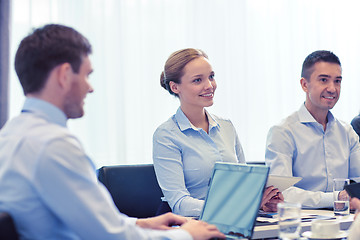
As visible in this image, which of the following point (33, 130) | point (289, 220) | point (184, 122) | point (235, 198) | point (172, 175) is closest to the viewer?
point (33, 130)

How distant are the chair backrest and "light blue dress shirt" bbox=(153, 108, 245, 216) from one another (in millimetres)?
157

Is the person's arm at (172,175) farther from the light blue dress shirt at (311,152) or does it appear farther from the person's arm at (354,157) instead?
the person's arm at (354,157)

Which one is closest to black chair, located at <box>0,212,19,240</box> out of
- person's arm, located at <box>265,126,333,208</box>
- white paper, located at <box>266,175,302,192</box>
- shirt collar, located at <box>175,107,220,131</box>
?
white paper, located at <box>266,175,302,192</box>

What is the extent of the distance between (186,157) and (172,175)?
0.46 ft

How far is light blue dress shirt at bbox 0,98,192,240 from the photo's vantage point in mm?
1152

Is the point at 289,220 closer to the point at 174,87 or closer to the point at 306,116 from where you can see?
the point at 174,87

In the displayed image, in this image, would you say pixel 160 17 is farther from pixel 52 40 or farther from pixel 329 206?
pixel 52 40

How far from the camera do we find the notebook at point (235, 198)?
4.71 ft

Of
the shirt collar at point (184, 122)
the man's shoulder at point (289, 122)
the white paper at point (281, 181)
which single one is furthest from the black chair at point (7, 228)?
the man's shoulder at point (289, 122)

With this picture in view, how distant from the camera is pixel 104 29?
354 cm

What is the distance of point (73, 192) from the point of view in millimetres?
1160

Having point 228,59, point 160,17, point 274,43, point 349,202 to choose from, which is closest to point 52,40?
point 349,202

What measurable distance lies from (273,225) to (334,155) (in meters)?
1.16

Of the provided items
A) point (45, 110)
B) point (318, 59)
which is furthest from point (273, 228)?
point (318, 59)
